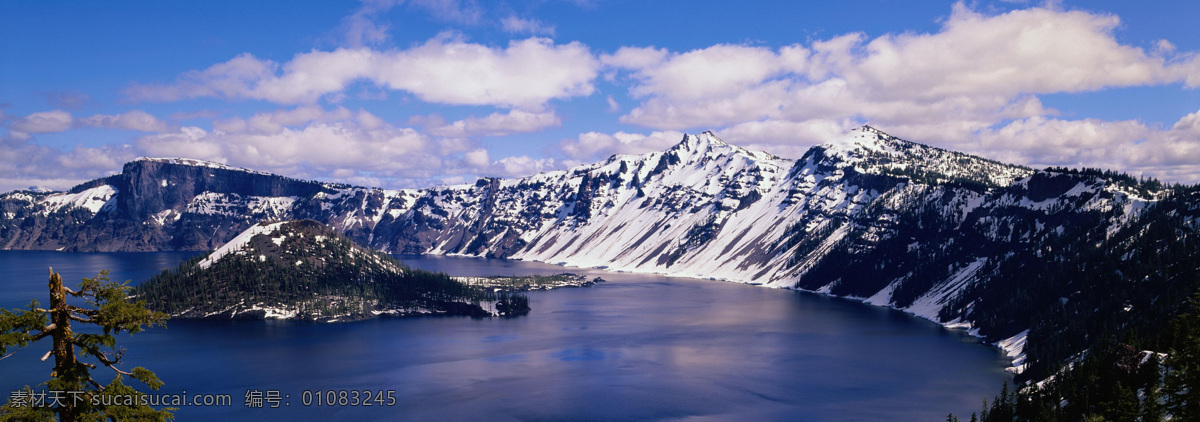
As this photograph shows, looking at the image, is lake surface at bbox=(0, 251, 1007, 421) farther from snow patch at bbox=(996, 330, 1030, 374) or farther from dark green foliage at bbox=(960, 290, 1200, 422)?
dark green foliage at bbox=(960, 290, 1200, 422)

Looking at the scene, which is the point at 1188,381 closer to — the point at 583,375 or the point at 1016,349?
the point at 583,375

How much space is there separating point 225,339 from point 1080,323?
20322cm

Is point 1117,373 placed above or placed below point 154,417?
below

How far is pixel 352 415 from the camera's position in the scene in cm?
12000

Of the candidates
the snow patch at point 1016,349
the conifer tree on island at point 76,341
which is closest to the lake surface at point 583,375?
the snow patch at point 1016,349

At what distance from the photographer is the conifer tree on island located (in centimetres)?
2052

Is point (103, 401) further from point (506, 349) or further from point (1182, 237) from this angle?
point (1182, 237)

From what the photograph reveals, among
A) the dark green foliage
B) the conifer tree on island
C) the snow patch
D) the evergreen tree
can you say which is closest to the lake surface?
the snow patch

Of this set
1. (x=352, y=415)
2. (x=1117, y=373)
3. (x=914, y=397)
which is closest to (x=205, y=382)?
(x=352, y=415)

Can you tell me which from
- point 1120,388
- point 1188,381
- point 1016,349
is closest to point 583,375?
point 1120,388

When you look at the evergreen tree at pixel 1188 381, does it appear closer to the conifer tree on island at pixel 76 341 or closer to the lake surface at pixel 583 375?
the lake surface at pixel 583 375

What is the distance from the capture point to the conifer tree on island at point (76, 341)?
67.3 feet

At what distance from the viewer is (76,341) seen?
21359 millimetres

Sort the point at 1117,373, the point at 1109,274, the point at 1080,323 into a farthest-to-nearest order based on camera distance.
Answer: the point at 1109,274
the point at 1080,323
the point at 1117,373
